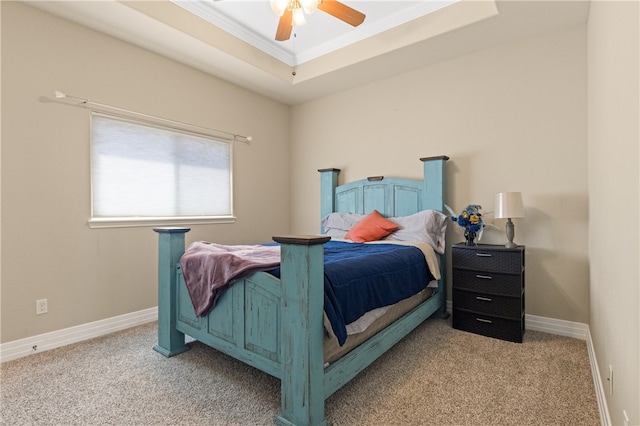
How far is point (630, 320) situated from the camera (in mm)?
1111

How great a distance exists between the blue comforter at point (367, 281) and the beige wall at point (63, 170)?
2.05 metres

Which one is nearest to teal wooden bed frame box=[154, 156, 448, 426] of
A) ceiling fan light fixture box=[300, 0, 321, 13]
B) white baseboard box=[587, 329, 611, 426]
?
white baseboard box=[587, 329, 611, 426]

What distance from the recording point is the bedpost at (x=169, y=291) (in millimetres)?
2422

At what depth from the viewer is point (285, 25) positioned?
8.35 ft

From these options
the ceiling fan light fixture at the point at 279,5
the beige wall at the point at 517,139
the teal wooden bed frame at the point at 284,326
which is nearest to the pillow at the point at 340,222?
the beige wall at the point at 517,139

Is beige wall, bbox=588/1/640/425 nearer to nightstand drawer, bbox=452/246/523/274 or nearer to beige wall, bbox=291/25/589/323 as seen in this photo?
nightstand drawer, bbox=452/246/523/274

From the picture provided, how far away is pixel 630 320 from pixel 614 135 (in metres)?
0.81

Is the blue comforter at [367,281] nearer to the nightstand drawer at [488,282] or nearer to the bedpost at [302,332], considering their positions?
the bedpost at [302,332]

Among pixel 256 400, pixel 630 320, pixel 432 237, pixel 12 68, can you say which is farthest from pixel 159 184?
pixel 630 320

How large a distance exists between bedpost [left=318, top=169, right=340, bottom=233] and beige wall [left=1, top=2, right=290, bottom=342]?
5.48 ft

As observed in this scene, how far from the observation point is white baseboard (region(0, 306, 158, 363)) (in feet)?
7.98

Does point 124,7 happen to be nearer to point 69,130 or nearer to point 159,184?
point 69,130

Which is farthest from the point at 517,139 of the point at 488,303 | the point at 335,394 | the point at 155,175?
the point at 155,175

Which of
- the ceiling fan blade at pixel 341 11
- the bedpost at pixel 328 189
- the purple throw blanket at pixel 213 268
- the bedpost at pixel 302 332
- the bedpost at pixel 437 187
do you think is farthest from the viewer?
the bedpost at pixel 328 189
